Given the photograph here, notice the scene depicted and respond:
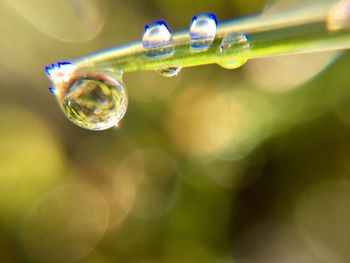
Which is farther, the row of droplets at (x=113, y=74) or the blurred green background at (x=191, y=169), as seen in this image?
the blurred green background at (x=191, y=169)

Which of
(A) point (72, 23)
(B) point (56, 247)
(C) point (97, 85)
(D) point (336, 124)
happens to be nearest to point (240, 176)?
(D) point (336, 124)

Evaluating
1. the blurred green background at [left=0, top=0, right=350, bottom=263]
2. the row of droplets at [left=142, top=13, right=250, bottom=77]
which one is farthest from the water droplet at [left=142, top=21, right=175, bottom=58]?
the blurred green background at [left=0, top=0, right=350, bottom=263]

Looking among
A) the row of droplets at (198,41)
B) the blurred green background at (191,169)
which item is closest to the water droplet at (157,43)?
the row of droplets at (198,41)

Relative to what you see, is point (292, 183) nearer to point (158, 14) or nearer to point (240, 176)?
point (240, 176)

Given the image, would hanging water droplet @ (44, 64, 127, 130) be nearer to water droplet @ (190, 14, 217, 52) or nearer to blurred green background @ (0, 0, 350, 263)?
water droplet @ (190, 14, 217, 52)

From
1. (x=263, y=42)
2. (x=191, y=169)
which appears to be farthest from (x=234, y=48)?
(x=191, y=169)

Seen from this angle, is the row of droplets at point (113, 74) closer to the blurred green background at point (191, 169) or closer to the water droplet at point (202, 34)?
the water droplet at point (202, 34)

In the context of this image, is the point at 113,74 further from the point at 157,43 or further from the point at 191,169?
the point at 191,169

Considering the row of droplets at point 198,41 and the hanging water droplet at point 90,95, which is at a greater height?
the row of droplets at point 198,41
